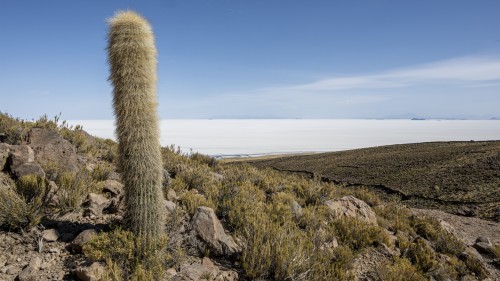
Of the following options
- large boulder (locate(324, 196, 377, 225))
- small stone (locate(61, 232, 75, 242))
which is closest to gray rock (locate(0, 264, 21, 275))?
small stone (locate(61, 232, 75, 242))

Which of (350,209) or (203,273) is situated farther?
(350,209)

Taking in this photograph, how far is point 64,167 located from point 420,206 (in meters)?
15.6

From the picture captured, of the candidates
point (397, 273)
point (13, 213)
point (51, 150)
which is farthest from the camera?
point (51, 150)

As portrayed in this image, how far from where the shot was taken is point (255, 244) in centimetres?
460

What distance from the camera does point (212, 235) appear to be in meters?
4.89

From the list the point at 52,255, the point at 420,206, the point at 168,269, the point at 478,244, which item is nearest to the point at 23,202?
the point at 52,255

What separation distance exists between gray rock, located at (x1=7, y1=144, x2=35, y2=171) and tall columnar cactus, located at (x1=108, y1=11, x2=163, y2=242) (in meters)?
3.08

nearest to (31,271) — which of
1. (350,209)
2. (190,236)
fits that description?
(190,236)

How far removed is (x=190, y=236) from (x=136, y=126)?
5.82ft

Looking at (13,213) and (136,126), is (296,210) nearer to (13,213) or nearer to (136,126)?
(136,126)

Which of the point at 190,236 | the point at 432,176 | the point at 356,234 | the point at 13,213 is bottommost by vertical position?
the point at 432,176

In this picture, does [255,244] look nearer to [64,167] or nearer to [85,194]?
[85,194]

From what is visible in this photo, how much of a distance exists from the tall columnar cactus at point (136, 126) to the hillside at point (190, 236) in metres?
0.31

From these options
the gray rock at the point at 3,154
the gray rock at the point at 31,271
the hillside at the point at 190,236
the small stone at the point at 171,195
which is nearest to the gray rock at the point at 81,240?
the hillside at the point at 190,236
